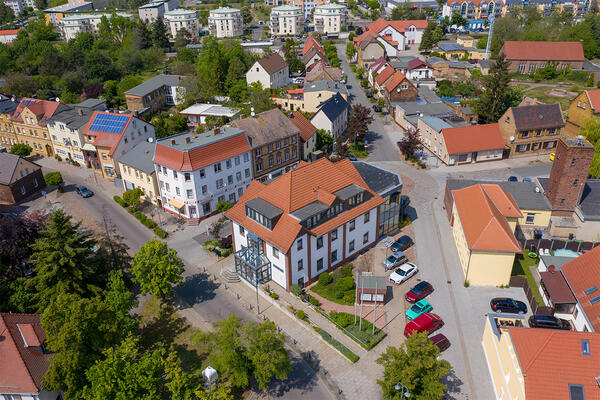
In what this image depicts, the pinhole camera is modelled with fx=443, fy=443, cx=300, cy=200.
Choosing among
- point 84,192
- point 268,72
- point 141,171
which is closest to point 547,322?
point 141,171

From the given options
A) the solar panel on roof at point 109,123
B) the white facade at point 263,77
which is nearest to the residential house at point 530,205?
the solar panel on roof at point 109,123

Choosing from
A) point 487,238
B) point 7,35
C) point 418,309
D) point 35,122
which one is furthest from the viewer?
point 7,35

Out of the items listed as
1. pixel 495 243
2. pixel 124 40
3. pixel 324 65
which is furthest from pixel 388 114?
pixel 124 40

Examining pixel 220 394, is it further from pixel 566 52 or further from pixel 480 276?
pixel 566 52

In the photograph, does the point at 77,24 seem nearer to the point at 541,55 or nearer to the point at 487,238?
the point at 541,55

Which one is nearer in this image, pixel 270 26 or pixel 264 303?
pixel 264 303
